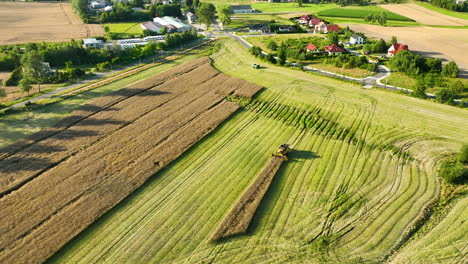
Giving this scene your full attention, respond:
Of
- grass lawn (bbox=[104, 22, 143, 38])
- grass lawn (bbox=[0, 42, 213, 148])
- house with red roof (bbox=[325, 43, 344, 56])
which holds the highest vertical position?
grass lawn (bbox=[104, 22, 143, 38])

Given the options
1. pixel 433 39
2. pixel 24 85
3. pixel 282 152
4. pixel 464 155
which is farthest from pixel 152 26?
pixel 464 155

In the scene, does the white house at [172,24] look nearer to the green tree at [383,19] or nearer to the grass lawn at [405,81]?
the grass lawn at [405,81]

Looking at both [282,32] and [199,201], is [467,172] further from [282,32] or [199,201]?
[282,32]

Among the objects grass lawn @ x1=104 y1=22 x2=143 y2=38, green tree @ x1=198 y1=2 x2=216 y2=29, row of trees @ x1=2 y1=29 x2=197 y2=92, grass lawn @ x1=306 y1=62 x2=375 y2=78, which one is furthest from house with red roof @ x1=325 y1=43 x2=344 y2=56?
grass lawn @ x1=104 y1=22 x2=143 y2=38

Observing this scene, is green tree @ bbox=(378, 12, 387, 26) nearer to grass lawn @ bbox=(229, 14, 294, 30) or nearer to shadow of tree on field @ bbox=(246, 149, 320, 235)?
grass lawn @ bbox=(229, 14, 294, 30)

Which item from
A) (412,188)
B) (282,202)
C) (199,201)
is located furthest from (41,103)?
(412,188)

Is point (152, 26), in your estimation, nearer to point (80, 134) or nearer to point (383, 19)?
point (80, 134)

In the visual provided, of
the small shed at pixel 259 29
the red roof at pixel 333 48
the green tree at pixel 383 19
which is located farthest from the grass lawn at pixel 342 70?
the green tree at pixel 383 19
